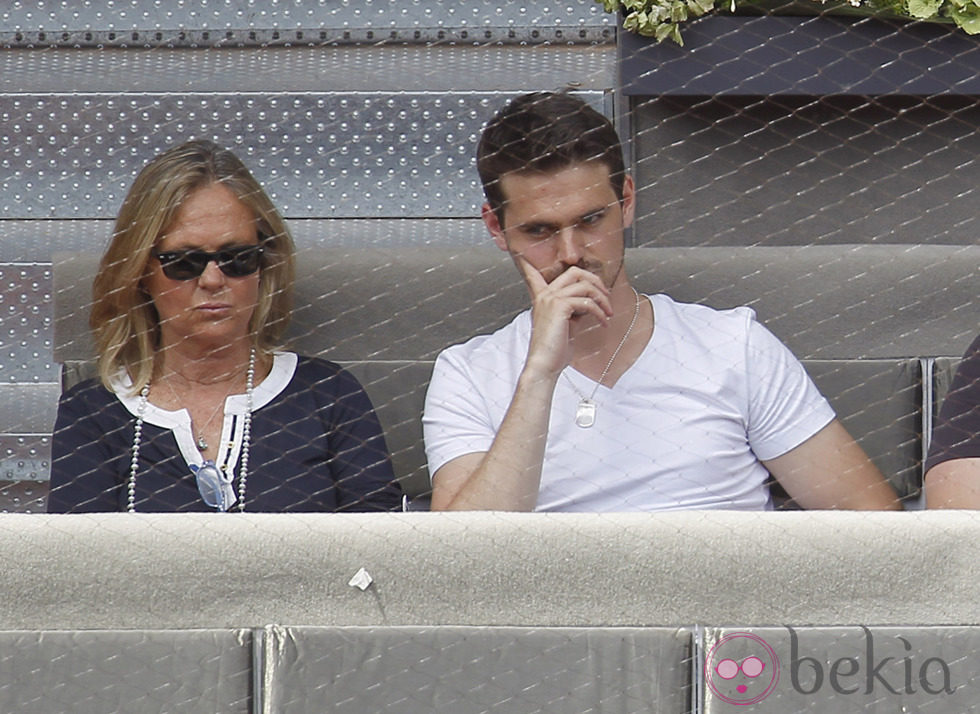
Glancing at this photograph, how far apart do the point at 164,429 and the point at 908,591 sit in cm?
77

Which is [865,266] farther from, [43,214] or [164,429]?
[43,214]

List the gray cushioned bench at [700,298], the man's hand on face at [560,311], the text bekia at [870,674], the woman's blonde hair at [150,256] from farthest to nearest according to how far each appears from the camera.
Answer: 1. the gray cushioned bench at [700,298]
2. the woman's blonde hair at [150,256]
3. the man's hand on face at [560,311]
4. the text bekia at [870,674]

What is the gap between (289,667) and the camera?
0.82 meters

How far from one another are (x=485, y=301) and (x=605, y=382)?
11.5 inches

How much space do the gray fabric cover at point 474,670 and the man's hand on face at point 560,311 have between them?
0.43m

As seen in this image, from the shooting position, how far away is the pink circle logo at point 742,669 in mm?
813

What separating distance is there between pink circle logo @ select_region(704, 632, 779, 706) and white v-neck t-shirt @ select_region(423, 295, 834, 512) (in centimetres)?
43

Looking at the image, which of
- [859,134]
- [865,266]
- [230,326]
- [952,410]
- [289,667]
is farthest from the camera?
[859,134]

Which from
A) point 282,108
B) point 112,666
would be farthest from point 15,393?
point 112,666

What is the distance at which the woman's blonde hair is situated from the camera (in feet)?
4.56

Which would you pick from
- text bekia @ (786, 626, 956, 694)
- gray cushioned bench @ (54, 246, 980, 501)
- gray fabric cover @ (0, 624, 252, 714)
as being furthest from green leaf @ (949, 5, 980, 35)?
gray fabric cover @ (0, 624, 252, 714)

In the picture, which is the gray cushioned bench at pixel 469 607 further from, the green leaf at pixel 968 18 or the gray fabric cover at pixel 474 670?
the green leaf at pixel 968 18

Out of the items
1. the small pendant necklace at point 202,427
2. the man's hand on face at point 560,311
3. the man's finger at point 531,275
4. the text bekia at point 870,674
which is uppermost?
the man's finger at point 531,275

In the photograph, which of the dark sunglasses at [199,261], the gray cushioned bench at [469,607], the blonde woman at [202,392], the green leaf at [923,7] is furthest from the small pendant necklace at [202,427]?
the green leaf at [923,7]
